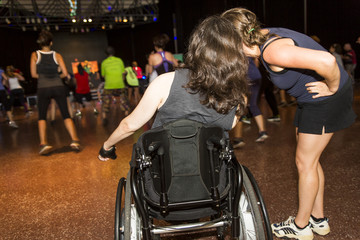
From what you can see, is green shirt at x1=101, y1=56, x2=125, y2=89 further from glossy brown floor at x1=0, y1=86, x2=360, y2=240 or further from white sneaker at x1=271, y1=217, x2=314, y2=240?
white sneaker at x1=271, y1=217, x2=314, y2=240

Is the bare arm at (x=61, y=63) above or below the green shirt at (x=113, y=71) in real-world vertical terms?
above

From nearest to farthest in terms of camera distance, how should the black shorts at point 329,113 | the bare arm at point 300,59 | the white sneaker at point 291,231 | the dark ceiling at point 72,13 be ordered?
the bare arm at point 300,59 < the black shorts at point 329,113 < the white sneaker at point 291,231 < the dark ceiling at point 72,13

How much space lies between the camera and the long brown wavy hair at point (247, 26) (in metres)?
1.48

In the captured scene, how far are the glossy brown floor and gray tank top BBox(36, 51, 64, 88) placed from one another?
3.16 ft

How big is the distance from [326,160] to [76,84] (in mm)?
6716

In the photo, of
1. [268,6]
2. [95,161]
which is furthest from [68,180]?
[268,6]

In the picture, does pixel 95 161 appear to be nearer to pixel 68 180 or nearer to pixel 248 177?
pixel 68 180

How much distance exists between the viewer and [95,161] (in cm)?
382

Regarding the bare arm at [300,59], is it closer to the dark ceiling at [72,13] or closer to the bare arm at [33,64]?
the bare arm at [33,64]

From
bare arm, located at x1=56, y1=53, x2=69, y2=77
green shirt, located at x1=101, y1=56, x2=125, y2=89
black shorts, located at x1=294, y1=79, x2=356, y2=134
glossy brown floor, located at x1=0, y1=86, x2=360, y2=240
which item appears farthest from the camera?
green shirt, located at x1=101, y1=56, x2=125, y2=89

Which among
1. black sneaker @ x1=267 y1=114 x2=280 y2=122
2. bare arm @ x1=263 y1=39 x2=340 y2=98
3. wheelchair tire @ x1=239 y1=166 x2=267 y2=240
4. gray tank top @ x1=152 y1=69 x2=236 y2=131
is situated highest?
bare arm @ x1=263 y1=39 x2=340 y2=98

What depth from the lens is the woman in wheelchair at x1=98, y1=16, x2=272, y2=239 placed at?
129 centimetres

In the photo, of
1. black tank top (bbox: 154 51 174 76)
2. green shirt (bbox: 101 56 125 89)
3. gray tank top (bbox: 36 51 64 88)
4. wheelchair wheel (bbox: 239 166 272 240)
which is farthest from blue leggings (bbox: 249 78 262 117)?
green shirt (bbox: 101 56 125 89)

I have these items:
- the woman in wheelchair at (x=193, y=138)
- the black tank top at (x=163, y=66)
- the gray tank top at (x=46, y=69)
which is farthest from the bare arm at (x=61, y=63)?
the woman in wheelchair at (x=193, y=138)
